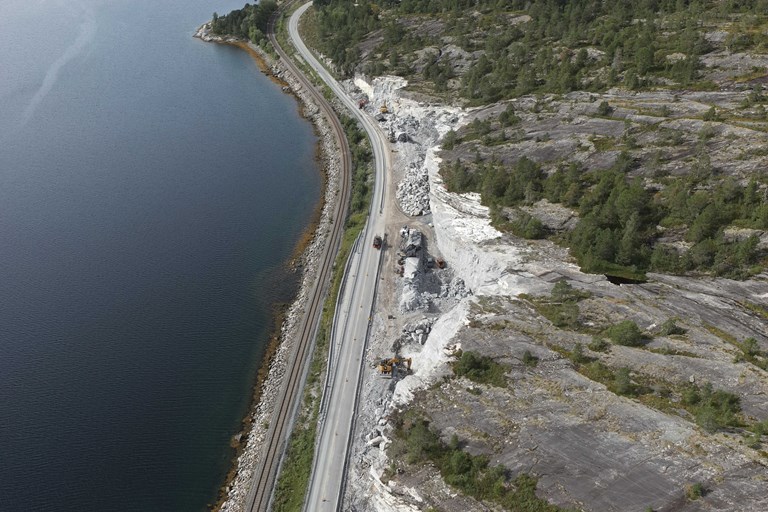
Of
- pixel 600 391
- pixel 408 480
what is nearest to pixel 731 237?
pixel 600 391

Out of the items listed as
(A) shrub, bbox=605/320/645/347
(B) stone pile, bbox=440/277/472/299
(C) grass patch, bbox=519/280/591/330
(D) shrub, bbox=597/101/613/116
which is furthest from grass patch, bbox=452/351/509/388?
(D) shrub, bbox=597/101/613/116

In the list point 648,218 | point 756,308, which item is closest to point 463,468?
point 756,308

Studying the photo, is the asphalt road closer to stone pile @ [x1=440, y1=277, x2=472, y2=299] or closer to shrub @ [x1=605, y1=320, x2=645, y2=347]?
stone pile @ [x1=440, y1=277, x2=472, y2=299]

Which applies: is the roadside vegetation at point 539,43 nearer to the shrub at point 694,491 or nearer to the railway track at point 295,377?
the railway track at point 295,377

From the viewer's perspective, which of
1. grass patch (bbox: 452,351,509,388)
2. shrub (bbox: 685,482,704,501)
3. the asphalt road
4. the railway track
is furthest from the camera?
the railway track

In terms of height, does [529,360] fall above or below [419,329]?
above

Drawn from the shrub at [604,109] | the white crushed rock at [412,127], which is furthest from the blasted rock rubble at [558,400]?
the shrub at [604,109]

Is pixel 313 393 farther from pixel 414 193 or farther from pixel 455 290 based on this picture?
pixel 414 193

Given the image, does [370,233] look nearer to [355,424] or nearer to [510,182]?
[510,182]
